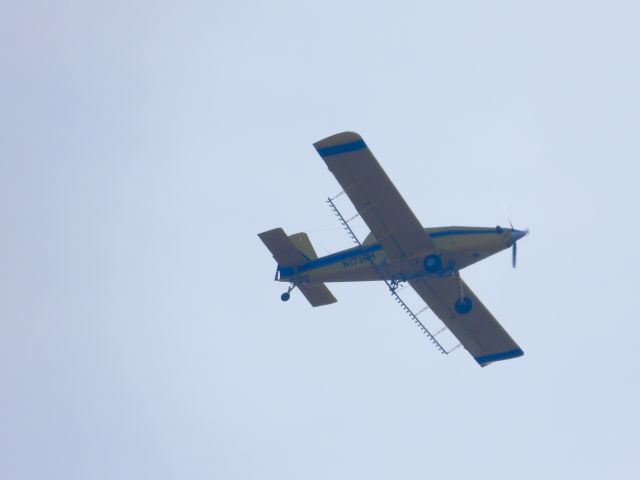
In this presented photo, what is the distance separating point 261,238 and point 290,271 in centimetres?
148

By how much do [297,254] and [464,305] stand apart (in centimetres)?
601

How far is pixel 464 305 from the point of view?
134 ft

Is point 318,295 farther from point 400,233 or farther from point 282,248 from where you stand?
point 400,233

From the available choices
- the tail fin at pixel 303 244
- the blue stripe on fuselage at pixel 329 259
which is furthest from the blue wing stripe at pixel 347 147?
the tail fin at pixel 303 244

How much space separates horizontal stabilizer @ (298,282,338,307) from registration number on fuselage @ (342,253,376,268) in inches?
59.2

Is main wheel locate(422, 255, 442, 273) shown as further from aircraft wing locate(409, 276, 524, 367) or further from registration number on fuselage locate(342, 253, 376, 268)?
aircraft wing locate(409, 276, 524, 367)

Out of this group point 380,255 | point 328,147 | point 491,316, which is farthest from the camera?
point 491,316

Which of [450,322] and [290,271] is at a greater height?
[290,271]

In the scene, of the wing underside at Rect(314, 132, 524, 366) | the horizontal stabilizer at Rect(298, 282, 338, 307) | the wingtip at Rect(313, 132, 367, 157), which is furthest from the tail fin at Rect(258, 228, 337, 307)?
the wingtip at Rect(313, 132, 367, 157)

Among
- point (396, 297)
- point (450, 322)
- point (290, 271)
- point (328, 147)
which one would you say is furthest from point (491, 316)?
point (328, 147)

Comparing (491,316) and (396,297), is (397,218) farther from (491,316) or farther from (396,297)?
(491,316)

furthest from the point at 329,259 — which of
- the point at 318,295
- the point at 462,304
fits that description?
the point at 462,304

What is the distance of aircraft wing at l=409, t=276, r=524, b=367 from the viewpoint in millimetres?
40594

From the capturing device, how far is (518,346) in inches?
1673
